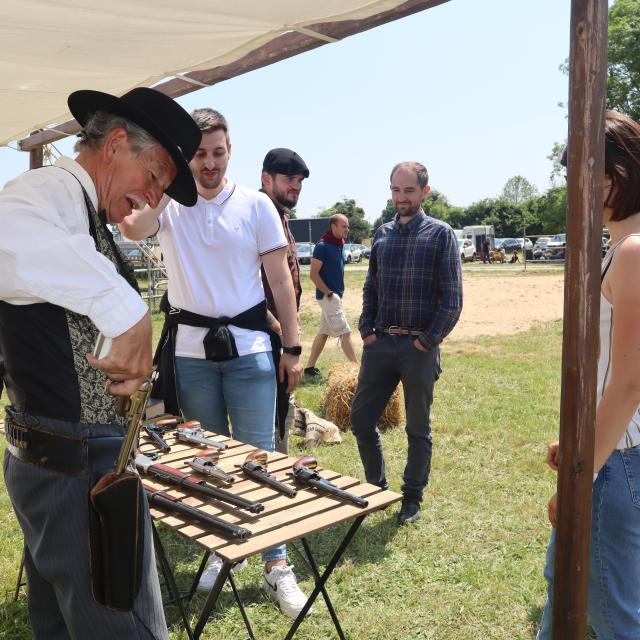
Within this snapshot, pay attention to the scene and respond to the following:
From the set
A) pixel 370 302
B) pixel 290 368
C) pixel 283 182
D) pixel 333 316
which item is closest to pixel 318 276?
pixel 333 316

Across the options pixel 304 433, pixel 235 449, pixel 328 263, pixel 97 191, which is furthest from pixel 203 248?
pixel 328 263

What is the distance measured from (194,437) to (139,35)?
5.78 ft

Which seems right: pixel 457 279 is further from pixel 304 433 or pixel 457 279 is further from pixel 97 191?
pixel 97 191

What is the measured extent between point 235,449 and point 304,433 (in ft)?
9.87

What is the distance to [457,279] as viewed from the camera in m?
4.09

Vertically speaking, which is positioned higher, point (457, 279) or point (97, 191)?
point (97, 191)

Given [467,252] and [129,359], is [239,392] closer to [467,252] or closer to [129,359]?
[129,359]

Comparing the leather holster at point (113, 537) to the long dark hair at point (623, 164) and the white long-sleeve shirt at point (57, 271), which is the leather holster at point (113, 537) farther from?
the long dark hair at point (623, 164)

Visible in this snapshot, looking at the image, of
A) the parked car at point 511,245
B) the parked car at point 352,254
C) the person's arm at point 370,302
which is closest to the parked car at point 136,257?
the parked car at point 352,254

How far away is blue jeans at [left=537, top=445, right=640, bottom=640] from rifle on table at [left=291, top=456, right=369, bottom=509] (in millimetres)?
754

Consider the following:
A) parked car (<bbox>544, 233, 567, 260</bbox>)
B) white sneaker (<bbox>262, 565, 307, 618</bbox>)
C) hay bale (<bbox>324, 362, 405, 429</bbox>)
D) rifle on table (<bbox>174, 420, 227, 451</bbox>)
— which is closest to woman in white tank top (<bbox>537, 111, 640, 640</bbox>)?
rifle on table (<bbox>174, 420, 227, 451</bbox>)

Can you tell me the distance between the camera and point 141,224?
9.24 ft

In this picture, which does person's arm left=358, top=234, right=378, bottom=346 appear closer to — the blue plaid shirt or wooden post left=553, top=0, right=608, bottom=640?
the blue plaid shirt

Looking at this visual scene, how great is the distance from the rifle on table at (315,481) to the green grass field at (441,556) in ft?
3.21
